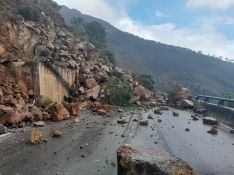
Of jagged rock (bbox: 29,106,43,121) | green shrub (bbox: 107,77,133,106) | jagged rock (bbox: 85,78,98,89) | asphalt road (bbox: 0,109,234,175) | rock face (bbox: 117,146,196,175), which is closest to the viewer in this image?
rock face (bbox: 117,146,196,175)

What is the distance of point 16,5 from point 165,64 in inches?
3391

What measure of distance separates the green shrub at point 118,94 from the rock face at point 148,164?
81.4 feet

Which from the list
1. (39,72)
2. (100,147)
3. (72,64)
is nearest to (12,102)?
(39,72)

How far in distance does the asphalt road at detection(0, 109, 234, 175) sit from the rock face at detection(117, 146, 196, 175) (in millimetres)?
2525

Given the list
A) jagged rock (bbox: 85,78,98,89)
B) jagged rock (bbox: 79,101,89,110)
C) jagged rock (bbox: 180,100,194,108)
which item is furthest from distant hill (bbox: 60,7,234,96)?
jagged rock (bbox: 79,101,89,110)

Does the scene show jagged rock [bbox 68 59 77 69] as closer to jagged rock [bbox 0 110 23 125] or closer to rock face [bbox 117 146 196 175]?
jagged rock [bbox 0 110 23 125]

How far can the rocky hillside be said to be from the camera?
23.1m

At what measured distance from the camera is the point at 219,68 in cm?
13625

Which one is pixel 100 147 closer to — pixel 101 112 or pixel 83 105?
pixel 101 112

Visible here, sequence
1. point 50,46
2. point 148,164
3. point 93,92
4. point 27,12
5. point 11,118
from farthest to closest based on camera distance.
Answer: point 27,12 → point 50,46 → point 93,92 → point 11,118 → point 148,164

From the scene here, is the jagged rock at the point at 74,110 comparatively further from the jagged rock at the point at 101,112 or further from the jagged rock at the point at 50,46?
the jagged rock at the point at 50,46

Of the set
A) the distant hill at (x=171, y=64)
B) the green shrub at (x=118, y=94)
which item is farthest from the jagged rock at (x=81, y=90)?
the distant hill at (x=171, y=64)

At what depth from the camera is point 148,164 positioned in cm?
915

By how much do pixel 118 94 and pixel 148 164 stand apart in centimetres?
2573
